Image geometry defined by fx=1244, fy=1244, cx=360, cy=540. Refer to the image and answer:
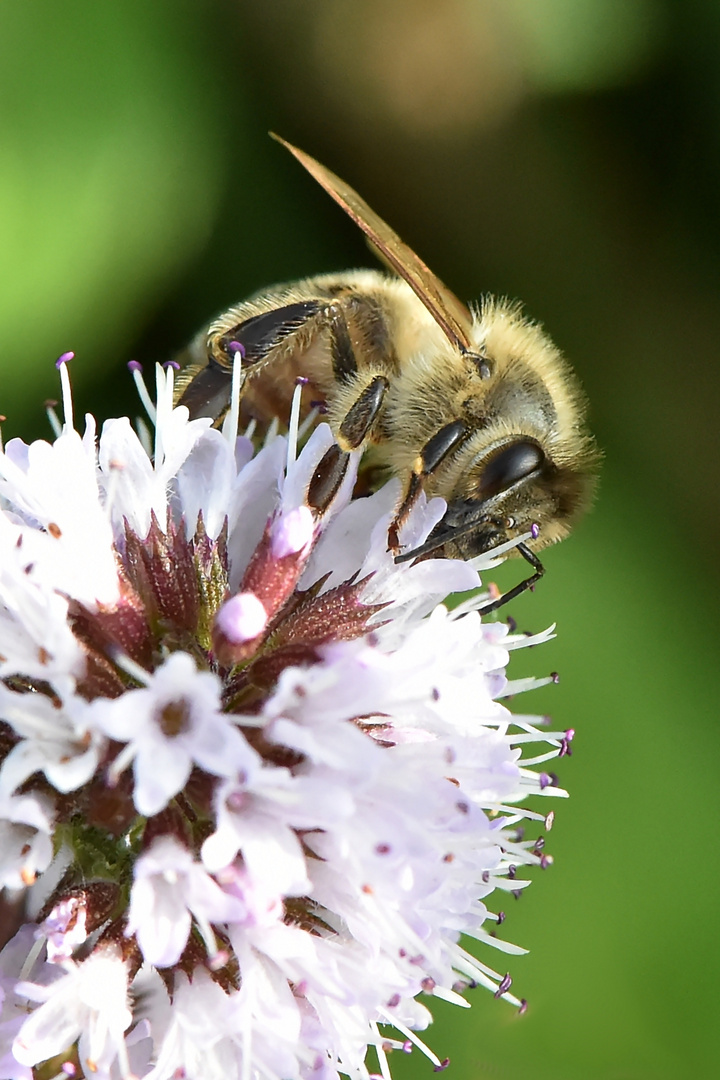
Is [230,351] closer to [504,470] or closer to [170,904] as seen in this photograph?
[504,470]

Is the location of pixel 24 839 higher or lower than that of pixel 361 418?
lower

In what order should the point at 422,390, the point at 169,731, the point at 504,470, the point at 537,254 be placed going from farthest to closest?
the point at 537,254, the point at 422,390, the point at 504,470, the point at 169,731

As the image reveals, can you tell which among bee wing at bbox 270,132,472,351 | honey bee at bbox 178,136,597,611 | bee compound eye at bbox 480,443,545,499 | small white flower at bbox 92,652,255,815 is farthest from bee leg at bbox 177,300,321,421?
small white flower at bbox 92,652,255,815

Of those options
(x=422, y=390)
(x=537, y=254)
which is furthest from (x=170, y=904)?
(x=537, y=254)

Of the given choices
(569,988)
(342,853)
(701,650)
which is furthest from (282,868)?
(701,650)

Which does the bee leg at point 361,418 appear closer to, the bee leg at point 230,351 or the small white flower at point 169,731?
the bee leg at point 230,351

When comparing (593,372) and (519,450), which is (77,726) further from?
(593,372)

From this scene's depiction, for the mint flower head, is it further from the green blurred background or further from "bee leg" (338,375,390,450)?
the green blurred background
